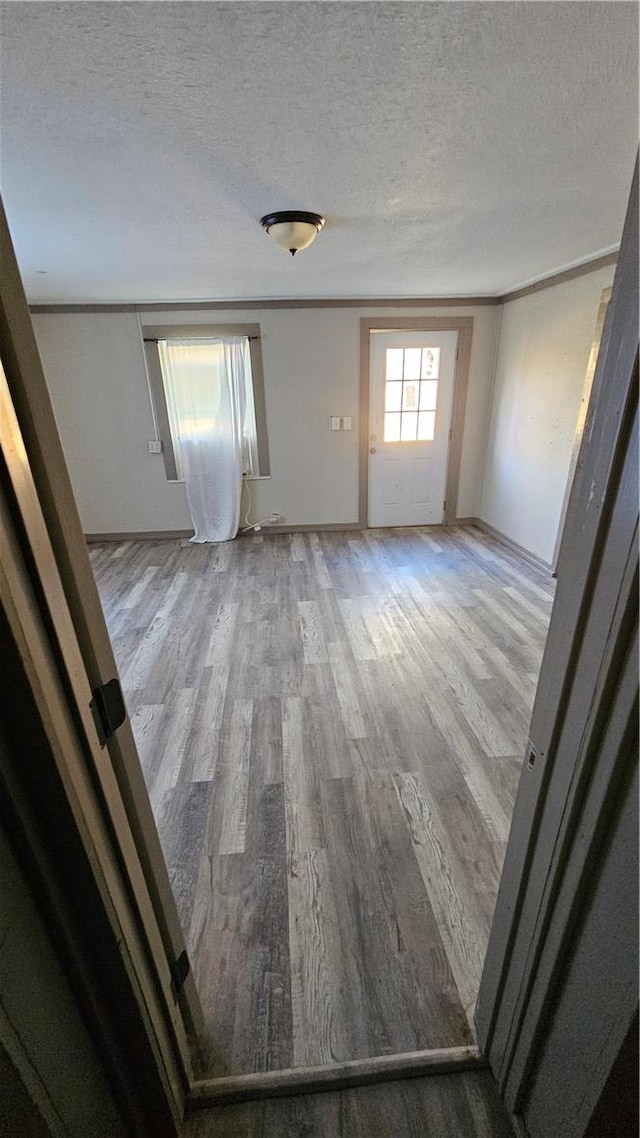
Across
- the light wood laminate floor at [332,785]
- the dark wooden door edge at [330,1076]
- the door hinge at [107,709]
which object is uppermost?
the door hinge at [107,709]

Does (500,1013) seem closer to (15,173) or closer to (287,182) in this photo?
(287,182)

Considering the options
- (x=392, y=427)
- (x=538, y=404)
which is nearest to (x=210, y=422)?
(x=392, y=427)

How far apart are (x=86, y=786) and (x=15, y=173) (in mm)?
2153

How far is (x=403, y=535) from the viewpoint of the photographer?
15.6 ft

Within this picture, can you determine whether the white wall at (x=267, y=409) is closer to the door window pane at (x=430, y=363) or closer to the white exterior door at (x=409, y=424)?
the white exterior door at (x=409, y=424)

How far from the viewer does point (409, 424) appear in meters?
4.60

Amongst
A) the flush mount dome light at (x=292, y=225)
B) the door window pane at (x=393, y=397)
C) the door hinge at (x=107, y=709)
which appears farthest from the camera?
the door window pane at (x=393, y=397)

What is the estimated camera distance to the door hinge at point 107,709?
0.67 metres

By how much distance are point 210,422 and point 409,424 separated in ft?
6.61

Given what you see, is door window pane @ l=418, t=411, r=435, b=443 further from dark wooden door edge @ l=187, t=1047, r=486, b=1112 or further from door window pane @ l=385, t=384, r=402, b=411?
dark wooden door edge @ l=187, t=1047, r=486, b=1112

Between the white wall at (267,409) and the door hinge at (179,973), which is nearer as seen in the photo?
the door hinge at (179,973)

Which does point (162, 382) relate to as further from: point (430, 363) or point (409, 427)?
point (430, 363)

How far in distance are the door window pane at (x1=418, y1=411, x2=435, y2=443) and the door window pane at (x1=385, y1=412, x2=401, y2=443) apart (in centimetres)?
23

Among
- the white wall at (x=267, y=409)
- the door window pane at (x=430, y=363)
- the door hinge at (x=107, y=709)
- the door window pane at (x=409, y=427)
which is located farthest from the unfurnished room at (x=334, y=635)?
the door window pane at (x=409, y=427)
